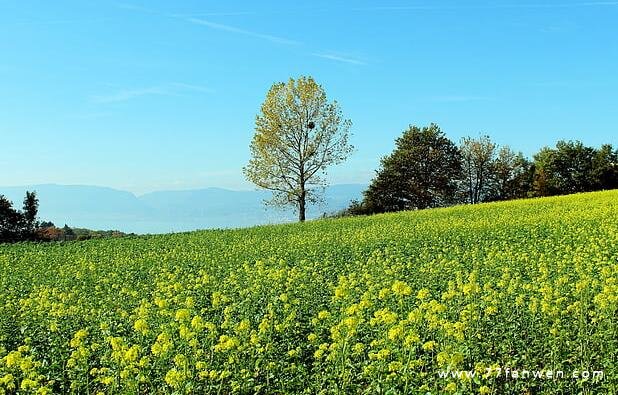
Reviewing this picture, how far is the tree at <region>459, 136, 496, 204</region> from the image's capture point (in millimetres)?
73438

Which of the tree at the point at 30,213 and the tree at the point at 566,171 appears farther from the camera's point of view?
the tree at the point at 566,171

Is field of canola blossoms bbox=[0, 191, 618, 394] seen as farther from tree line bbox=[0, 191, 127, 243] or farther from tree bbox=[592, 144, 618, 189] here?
tree bbox=[592, 144, 618, 189]

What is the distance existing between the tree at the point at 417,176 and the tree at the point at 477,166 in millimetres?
4239

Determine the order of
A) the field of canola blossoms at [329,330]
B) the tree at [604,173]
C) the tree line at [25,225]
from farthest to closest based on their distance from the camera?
the tree at [604,173] → the tree line at [25,225] → the field of canola blossoms at [329,330]

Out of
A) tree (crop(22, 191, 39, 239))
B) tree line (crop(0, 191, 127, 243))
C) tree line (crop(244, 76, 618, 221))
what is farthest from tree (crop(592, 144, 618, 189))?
tree (crop(22, 191, 39, 239))

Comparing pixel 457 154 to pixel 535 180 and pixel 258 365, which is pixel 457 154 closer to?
pixel 535 180

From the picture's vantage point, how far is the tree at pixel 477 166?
241 feet

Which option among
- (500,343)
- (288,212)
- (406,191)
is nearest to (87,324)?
(500,343)

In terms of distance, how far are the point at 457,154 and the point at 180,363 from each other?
6705 cm

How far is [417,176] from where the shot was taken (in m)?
68.0

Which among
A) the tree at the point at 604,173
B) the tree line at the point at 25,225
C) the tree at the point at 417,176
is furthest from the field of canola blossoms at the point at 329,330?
the tree at the point at 604,173

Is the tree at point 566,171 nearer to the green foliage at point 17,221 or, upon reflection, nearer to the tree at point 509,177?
the tree at point 509,177

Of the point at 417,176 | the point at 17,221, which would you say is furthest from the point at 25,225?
the point at 417,176

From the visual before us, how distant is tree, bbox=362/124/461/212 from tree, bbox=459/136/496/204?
4.24 meters
